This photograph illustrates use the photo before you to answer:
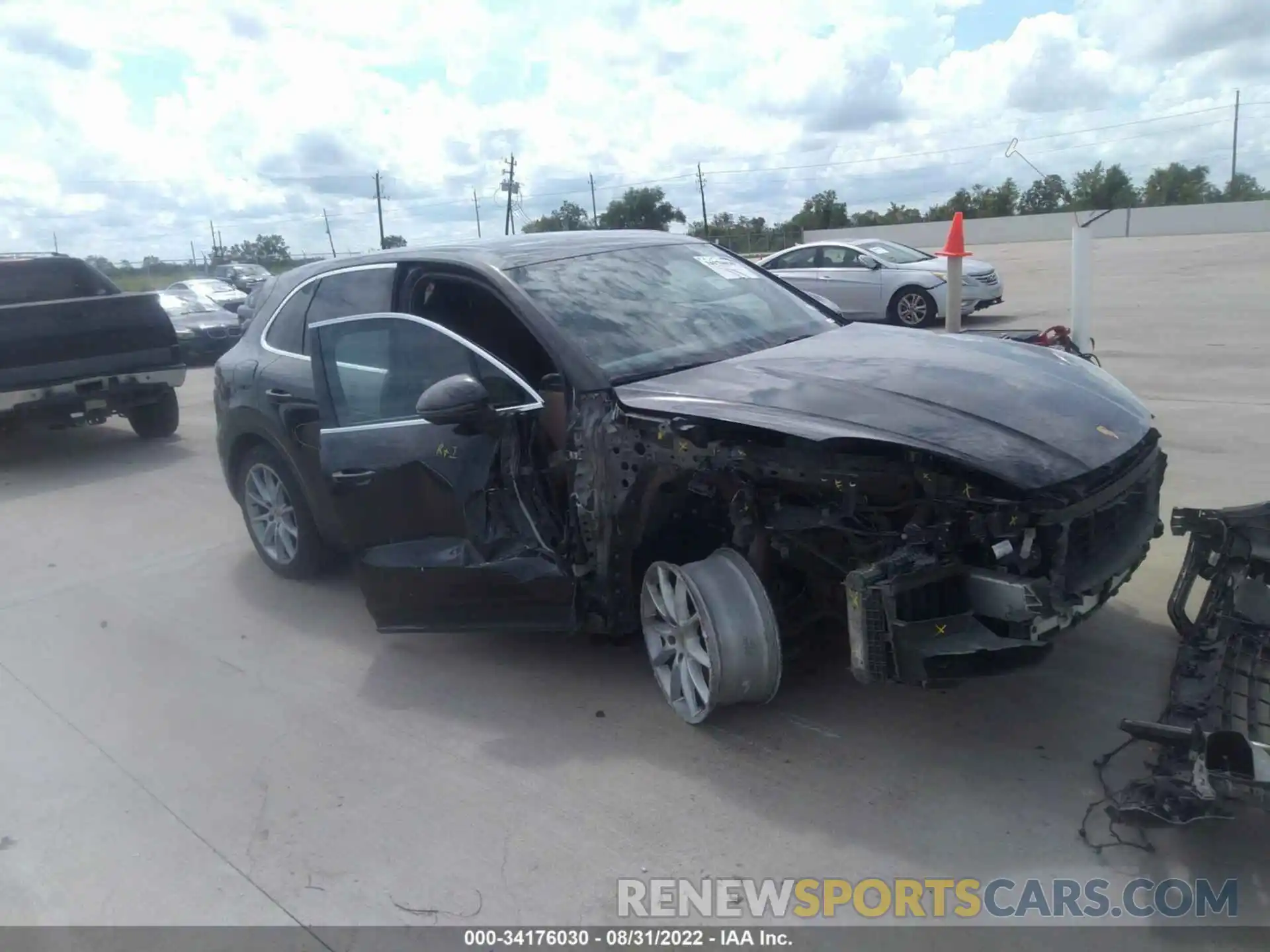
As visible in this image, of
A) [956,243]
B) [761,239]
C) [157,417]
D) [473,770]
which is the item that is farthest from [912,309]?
[761,239]

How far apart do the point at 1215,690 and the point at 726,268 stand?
123 inches

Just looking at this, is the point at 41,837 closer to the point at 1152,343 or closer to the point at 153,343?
the point at 153,343

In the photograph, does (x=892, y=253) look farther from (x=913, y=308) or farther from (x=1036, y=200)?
(x=1036, y=200)

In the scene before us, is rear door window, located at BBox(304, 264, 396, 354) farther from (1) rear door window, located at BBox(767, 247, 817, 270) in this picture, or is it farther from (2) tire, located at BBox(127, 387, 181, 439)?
(1) rear door window, located at BBox(767, 247, 817, 270)

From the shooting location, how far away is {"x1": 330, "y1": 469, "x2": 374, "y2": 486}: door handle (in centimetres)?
465

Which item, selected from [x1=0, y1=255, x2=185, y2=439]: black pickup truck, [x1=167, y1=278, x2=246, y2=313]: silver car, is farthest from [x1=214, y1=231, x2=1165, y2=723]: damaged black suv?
[x1=167, y1=278, x2=246, y2=313]: silver car

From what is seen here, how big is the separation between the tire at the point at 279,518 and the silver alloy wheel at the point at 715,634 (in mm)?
2607

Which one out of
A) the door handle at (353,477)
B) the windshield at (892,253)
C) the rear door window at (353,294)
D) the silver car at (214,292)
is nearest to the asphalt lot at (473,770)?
the door handle at (353,477)

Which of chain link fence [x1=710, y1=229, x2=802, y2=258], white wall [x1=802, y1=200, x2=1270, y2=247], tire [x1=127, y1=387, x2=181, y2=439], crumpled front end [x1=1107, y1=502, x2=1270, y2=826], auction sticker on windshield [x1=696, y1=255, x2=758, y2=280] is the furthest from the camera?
white wall [x1=802, y1=200, x2=1270, y2=247]

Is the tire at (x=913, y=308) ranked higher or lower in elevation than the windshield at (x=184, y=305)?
lower

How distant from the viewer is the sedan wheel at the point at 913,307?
15.5 meters

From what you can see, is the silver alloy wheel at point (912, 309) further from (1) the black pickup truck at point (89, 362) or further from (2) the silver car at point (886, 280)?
(1) the black pickup truck at point (89, 362)

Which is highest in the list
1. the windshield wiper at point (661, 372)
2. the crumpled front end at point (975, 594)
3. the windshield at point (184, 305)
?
the windshield wiper at point (661, 372)

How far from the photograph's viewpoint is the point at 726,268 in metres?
5.43
